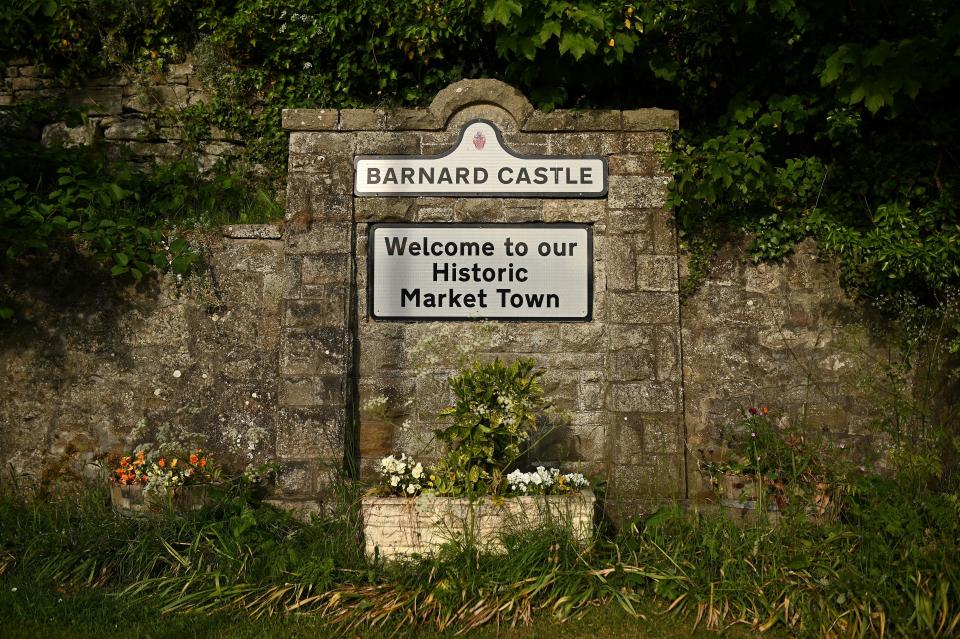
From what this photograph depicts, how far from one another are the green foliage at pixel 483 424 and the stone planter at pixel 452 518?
4.0 inches

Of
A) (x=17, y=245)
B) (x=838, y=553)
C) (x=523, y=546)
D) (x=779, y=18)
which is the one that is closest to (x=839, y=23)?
(x=779, y=18)

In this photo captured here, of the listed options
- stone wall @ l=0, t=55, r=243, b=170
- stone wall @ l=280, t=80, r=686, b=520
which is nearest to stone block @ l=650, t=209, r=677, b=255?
stone wall @ l=280, t=80, r=686, b=520

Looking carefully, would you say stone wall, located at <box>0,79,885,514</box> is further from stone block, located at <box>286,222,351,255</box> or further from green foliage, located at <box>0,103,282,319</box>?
green foliage, located at <box>0,103,282,319</box>

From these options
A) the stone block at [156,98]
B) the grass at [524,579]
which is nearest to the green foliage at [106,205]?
the stone block at [156,98]

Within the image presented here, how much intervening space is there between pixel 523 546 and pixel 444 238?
6.43 ft

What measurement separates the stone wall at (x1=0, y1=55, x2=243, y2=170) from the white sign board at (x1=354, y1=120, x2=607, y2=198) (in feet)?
6.41

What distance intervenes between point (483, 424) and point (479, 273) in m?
1.11

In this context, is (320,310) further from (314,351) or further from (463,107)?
(463,107)

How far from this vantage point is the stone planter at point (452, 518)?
4035 mm

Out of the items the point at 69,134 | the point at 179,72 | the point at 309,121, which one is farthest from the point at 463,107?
the point at 69,134

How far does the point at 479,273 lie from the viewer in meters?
4.85

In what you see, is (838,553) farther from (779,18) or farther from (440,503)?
(779,18)

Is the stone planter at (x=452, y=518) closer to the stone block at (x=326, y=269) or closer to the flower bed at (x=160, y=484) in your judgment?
the flower bed at (x=160, y=484)

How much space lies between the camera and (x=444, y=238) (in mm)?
4859
